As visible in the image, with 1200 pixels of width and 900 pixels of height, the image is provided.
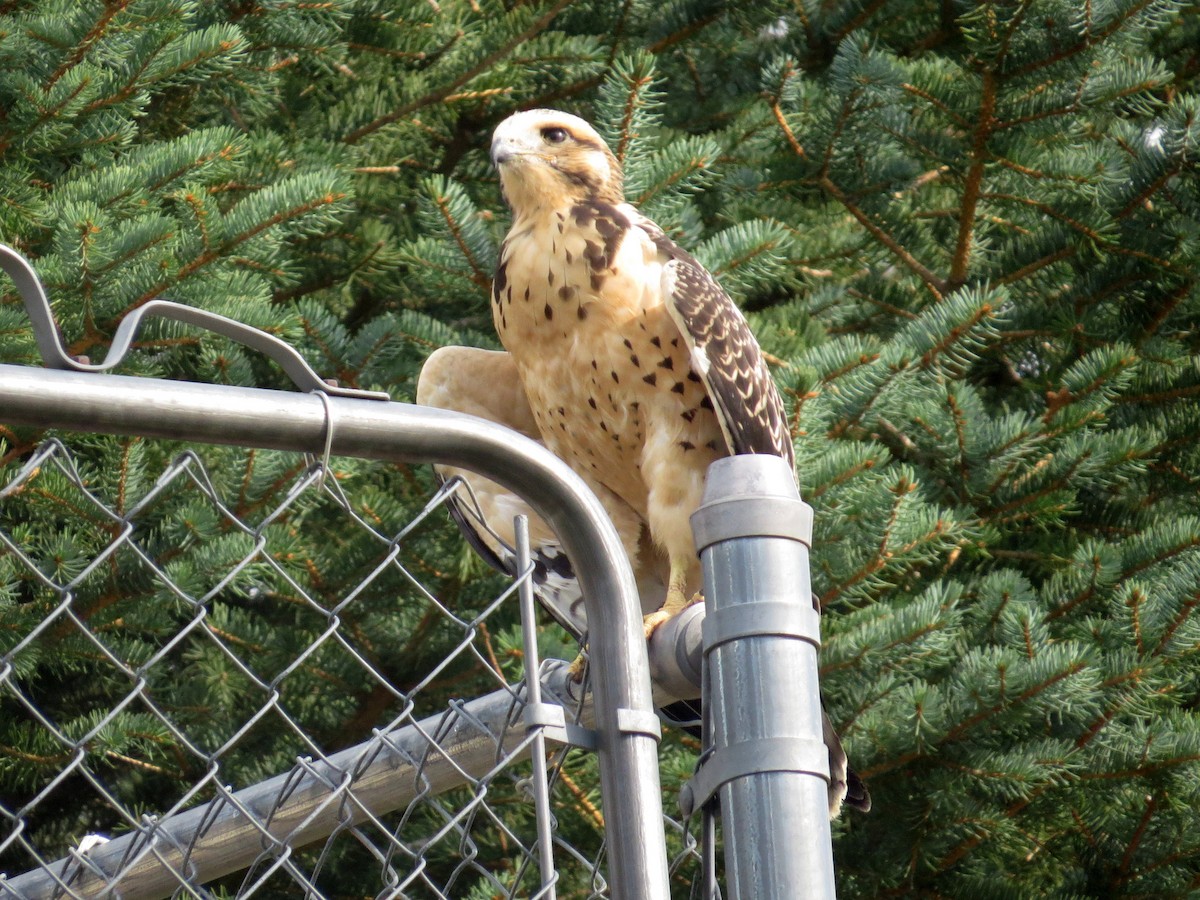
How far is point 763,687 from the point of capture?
1.37m

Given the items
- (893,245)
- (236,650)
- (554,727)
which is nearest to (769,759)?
(554,727)

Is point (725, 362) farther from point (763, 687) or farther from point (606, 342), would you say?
point (763, 687)

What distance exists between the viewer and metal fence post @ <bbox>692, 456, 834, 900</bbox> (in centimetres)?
132

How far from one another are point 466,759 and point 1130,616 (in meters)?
2.55

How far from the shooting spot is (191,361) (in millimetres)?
4512

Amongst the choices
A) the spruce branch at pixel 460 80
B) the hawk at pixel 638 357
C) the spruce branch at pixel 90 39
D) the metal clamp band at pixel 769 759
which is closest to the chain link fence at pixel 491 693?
the metal clamp band at pixel 769 759

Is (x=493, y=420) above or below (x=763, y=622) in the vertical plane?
above

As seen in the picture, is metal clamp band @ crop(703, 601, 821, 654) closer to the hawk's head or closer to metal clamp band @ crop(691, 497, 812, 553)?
metal clamp band @ crop(691, 497, 812, 553)

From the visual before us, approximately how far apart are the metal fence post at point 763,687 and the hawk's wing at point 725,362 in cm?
160

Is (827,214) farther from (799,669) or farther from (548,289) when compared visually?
(799,669)

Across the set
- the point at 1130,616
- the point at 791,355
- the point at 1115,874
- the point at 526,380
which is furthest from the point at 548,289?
the point at 1115,874

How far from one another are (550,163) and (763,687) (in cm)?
228

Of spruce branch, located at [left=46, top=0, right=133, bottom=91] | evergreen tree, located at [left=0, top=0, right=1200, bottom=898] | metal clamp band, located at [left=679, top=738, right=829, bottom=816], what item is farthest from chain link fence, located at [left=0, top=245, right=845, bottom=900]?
spruce branch, located at [left=46, top=0, right=133, bottom=91]

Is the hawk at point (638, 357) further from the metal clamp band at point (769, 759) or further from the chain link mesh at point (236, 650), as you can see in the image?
the metal clamp band at point (769, 759)
